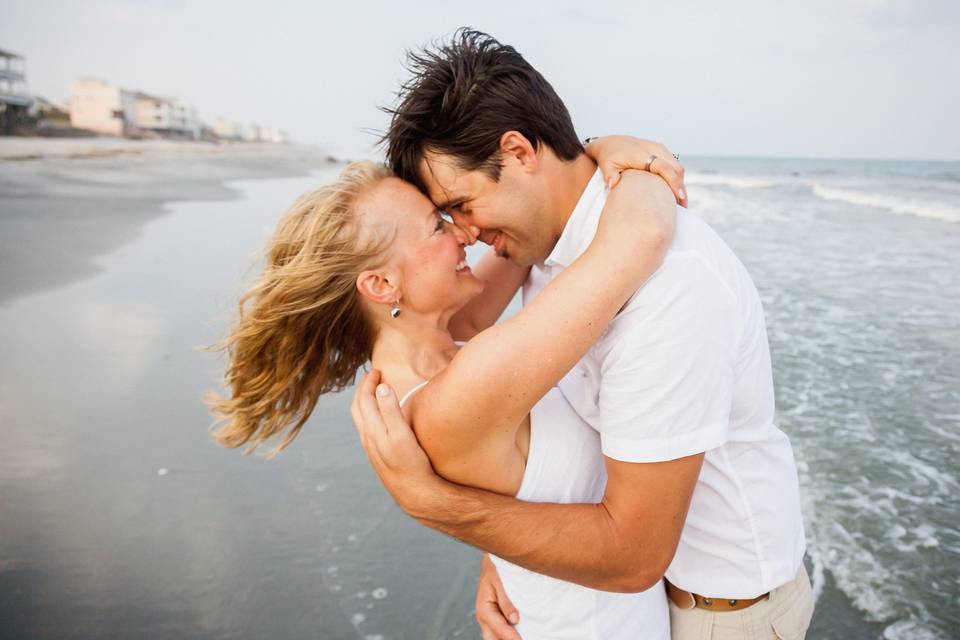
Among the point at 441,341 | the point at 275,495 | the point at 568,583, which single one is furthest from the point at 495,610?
the point at 275,495

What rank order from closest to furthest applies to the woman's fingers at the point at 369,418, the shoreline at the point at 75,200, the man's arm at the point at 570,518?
the man's arm at the point at 570,518 → the woman's fingers at the point at 369,418 → the shoreline at the point at 75,200

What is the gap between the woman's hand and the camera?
1.89 meters

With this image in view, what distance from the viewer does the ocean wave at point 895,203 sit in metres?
18.8

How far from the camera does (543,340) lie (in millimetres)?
1459

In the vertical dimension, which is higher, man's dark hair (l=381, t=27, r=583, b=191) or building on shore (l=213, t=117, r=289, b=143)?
man's dark hair (l=381, t=27, r=583, b=191)

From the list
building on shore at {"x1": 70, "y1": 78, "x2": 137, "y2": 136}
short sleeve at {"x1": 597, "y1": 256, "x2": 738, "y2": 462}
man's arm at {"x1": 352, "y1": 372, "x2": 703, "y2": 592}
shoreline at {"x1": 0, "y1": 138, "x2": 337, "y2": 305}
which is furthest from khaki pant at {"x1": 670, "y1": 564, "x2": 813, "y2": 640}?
building on shore at {"x1": 70, "y1": 78, "x2": 137, "y2": 136}

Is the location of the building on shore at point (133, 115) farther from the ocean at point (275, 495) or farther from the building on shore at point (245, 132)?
the ocean at point (275, 495)

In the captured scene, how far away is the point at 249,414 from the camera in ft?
7.57

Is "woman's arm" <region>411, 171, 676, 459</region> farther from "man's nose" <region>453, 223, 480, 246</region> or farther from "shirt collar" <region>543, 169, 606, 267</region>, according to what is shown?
"man's nose" <region>453, 223, 480, 246</region>

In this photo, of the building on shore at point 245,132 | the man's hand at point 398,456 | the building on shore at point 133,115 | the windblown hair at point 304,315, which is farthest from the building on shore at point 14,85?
the man's hand at point 398,456

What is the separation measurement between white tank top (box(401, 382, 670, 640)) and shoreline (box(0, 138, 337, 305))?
8376 mm

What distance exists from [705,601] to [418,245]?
1.40m

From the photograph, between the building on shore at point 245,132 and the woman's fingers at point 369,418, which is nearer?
the woman's fingers at point 369,418

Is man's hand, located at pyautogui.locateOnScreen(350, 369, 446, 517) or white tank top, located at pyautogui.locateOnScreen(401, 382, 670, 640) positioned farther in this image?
white tank top, located at pyautogui.locateOnScreen(401, 382, 670, 640)
